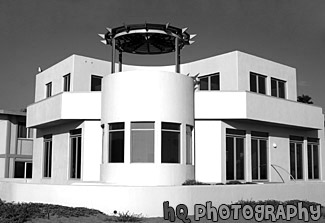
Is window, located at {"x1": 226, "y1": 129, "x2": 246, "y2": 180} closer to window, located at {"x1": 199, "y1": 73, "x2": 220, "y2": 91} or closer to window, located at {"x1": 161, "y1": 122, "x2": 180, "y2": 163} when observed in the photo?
window, located at {"x1": 161, "y1": 122, "x2": 180, "y2": 163}

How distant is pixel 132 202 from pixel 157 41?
357 inches

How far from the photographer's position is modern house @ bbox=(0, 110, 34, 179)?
31672mm

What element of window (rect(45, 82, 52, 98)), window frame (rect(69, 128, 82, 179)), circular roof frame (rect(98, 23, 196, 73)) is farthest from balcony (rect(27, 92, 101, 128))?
window (rect(45, 82, 52, 98))

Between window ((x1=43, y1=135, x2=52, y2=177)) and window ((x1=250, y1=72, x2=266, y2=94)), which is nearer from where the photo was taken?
window ((x1=250, y1=72, x2=266, y2=94))

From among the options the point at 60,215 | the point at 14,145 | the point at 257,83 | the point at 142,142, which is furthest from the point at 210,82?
the point at 14,145

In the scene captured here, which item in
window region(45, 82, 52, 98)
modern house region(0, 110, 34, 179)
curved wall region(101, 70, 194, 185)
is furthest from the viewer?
modern house region(0, 110, 34, 179)

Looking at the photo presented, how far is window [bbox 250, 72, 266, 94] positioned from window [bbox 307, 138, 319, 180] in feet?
15.1

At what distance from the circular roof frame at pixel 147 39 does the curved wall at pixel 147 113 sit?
171 cm

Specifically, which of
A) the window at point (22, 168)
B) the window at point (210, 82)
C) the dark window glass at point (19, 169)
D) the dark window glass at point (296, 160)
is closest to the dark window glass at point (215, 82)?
the window at point (210, 82)

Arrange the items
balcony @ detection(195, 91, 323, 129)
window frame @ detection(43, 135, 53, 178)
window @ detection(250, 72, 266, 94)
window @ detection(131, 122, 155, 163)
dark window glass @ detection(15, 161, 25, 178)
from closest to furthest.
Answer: window @ detection(131, 122, 155, 163) → balcony @ detection(195, 91, 323, 129) → window @ detection(250, 72, 266, 94) → window frame @ detection(43, 135, 53, 178) → dark window glass @ detection(15, 161, 25, 178)

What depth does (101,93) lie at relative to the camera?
21.0 m

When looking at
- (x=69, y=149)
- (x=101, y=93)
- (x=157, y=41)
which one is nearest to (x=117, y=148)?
(x=101, y=93)

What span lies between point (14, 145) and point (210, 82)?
15502mm

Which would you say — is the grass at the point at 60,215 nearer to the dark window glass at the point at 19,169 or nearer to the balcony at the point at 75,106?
the balcony at the point at 75,106
